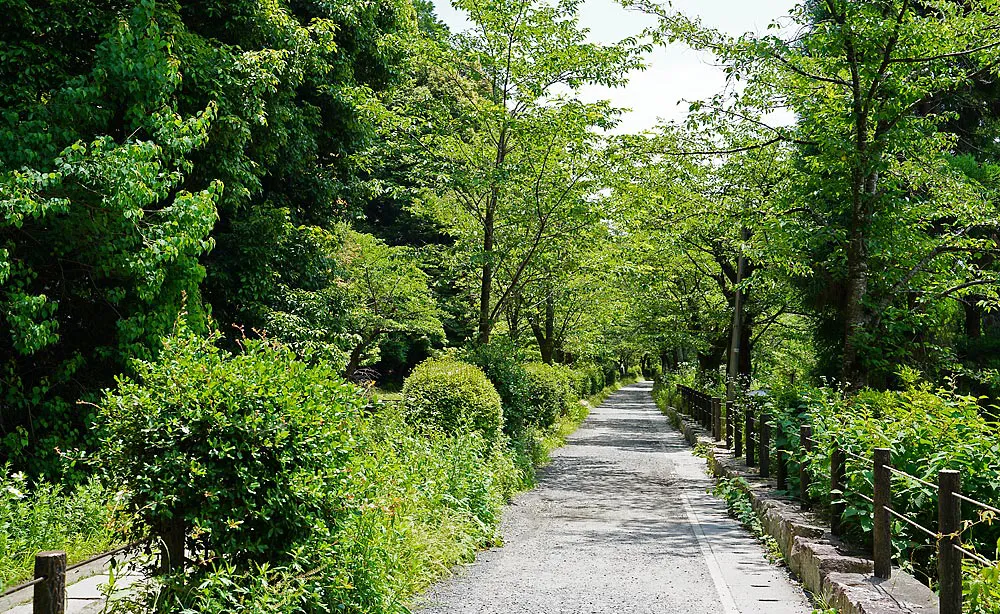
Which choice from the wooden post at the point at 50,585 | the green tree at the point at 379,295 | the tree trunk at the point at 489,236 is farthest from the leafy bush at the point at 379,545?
the green tree at the point at 379,295

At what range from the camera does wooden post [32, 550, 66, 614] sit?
396 centimetres

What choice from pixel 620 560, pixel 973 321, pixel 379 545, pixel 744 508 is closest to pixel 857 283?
pixel 744 508

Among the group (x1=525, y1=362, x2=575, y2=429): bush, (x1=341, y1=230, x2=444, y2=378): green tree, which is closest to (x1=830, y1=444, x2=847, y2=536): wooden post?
(x1=525, y1=362, x2=575, y2=429): bush

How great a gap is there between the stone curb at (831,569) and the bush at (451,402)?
439 cm

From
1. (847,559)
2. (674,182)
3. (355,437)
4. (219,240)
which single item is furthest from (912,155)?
(219,240)

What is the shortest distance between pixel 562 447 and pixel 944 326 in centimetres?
961

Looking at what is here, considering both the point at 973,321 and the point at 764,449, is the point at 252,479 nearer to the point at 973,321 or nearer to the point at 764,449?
the point at 764,449

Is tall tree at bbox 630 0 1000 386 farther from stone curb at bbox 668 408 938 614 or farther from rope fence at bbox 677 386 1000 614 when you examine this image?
stone curb at bbox 668 408 938 614

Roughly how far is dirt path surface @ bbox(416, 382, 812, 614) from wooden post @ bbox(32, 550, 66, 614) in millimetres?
3071

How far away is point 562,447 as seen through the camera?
21922 millimetres

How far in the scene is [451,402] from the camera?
12758mm

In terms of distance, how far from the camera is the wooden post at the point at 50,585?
396cm

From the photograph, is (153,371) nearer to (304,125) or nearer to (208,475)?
(208,475)

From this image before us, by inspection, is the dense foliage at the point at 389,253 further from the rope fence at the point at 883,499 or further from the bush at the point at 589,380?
the bush at the point at 589,380
